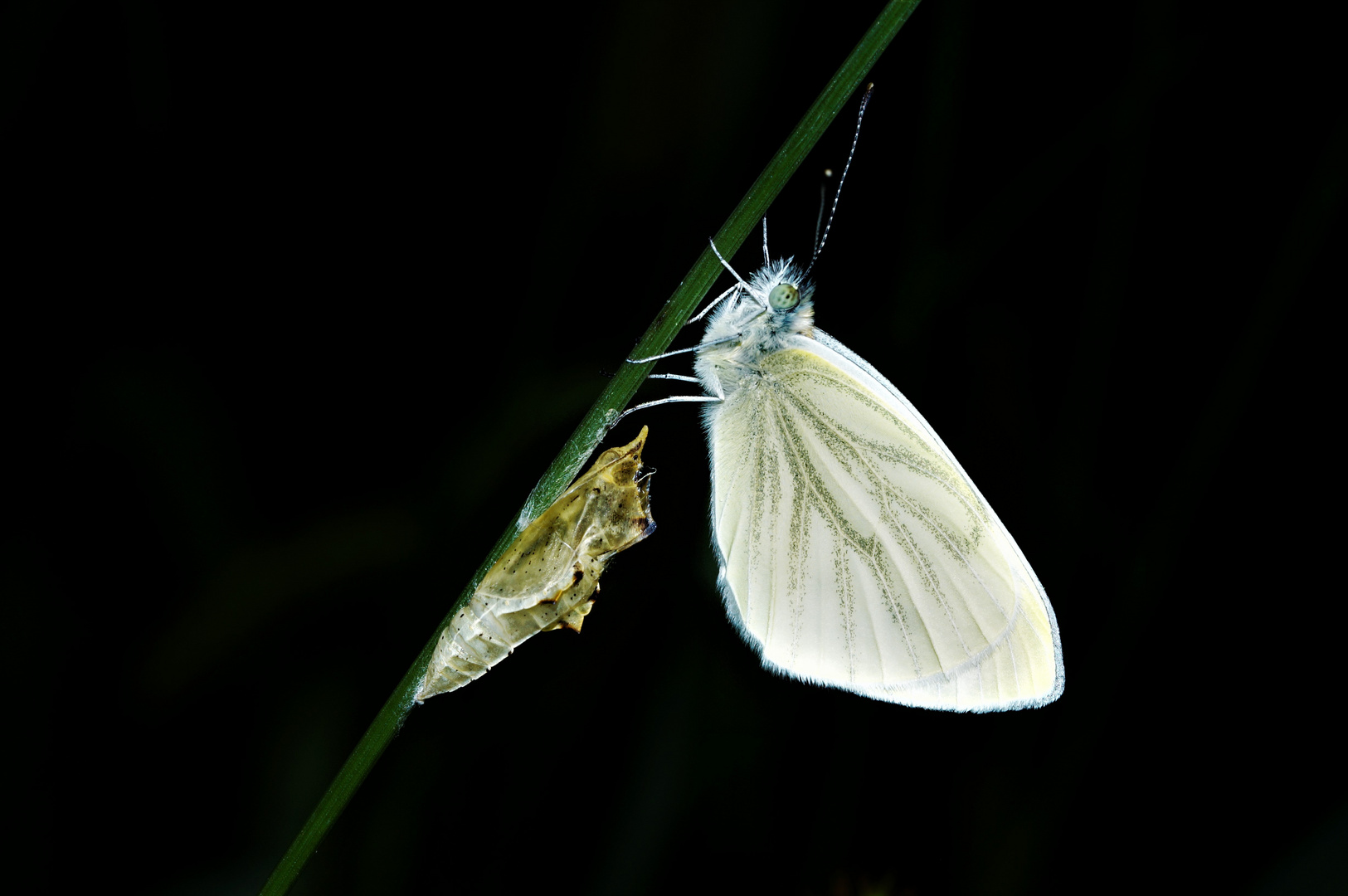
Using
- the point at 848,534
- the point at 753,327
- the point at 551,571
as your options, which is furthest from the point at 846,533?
the point at 551,571

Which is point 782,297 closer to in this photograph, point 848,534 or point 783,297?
point 783,297

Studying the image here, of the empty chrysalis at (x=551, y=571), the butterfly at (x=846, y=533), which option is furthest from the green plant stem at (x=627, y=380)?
the butterfly at (x=846, y=533)

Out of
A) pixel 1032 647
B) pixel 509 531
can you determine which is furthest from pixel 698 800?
pixel 509 531

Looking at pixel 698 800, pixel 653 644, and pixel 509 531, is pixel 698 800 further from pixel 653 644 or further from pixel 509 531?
pixel 509 531

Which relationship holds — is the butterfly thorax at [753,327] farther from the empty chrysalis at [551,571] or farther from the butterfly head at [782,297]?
the empty chrysalis at [551,571]

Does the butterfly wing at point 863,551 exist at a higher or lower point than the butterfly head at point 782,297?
lower

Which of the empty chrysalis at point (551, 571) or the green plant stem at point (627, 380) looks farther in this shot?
the empty chrysalis at point (551, 571)

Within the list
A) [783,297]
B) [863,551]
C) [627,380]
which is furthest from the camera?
[863,551]
